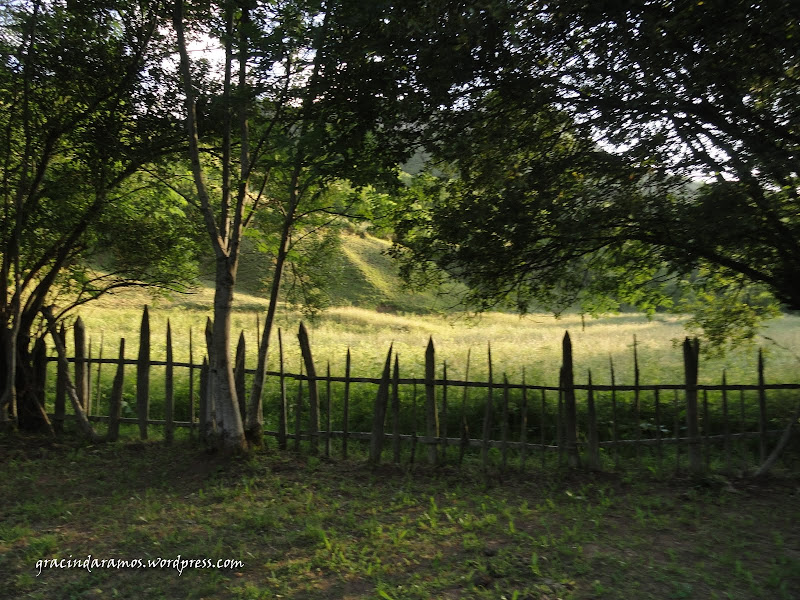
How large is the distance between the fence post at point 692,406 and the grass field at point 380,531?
340mm

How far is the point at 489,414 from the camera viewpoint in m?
6.89

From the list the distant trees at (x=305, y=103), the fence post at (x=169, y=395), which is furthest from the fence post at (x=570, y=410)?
the fence post at (x=169, y=395)

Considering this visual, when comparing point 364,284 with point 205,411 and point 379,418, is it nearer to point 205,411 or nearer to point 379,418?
point 205,411

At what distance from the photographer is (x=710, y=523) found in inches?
211

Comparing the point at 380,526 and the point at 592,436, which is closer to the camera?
the point at 380,526

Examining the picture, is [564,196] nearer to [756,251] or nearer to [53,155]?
[756,251]

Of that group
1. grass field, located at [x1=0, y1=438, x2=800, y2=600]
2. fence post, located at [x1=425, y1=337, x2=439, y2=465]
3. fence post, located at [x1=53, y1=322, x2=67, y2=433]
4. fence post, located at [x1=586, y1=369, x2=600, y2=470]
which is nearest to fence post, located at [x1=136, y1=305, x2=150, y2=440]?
grass field, located at [x1=0, y1=438, x2=800, y2=600]

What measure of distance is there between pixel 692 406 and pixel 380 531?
4.03 metres

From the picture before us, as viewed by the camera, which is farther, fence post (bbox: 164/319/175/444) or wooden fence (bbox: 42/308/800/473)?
fence post (bbox: 164/319/175/444)

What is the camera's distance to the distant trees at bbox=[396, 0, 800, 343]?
5.45 m

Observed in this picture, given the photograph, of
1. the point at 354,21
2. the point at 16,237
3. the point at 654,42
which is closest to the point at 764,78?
the point at 654,42

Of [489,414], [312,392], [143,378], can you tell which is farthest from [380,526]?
[143,378]

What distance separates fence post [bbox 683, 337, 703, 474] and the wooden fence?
0.04 ft

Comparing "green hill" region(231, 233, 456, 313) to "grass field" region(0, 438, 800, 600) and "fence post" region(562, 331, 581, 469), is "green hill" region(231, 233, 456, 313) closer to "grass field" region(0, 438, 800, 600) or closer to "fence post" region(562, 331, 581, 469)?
"grass field" region(0, 438, 800, 600)
